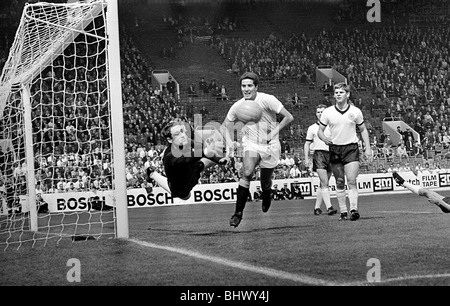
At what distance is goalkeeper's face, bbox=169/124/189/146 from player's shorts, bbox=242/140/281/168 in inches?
49.3

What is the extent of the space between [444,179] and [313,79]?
14.2ft

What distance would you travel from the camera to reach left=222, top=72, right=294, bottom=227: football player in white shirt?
672 centimetres

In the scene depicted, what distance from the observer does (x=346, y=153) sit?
7.98m

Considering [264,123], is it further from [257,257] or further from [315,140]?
[315,140]

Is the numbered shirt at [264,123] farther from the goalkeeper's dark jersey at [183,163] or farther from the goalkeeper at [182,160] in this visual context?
the goalkeeper's dark jersey at [183,163]

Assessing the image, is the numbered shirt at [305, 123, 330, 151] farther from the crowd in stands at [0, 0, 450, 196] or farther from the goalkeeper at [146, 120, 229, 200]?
the crowd in stands at [0, 0, 450, 196]

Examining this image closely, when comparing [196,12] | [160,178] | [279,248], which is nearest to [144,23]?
[196,12]

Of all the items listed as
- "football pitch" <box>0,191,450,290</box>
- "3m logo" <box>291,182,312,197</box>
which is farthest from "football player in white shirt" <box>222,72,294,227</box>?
"3m logo" <box>291,182,312,197</box>

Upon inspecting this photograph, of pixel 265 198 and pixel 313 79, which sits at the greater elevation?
pixel 313 79

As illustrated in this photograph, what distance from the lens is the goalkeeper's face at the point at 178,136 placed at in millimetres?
8117

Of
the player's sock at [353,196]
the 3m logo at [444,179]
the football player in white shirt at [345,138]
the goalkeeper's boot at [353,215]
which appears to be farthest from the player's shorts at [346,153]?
the 3m logo at [444,179]

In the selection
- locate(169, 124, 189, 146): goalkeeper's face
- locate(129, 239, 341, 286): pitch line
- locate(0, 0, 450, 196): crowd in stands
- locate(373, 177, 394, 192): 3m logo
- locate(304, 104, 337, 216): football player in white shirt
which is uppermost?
locate(0, 0, 450, 196): crowd in stands

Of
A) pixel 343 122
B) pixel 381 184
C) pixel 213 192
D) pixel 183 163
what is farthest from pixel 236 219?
pixel 381 184

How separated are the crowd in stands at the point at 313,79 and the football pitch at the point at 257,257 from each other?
24.1 ft
